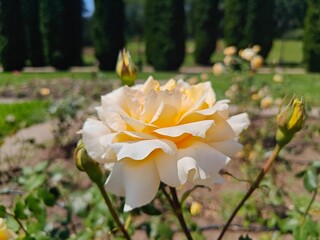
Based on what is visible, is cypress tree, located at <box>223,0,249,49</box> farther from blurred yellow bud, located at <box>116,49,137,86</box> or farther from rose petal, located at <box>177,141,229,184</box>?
rose petal, located at <box>177,141,229,184</box>

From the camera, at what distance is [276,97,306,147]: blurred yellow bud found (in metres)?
0.56

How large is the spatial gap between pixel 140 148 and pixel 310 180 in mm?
474

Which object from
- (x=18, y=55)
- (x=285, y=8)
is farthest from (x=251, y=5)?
(x=18, y=55)

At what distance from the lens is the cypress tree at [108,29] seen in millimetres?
13766

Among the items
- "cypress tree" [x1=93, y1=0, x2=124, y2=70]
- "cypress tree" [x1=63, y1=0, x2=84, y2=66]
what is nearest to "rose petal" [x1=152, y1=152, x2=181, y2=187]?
"cypress tree" [x1=93, y1=0, x2=124, y2=70]

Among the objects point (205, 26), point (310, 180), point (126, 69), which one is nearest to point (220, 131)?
point (126, 69)

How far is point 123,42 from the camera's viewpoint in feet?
47.0

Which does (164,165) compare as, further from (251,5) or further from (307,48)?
(251,5)

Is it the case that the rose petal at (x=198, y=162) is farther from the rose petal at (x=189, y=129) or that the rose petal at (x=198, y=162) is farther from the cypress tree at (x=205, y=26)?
the cypress tree at (x=205, y=26)

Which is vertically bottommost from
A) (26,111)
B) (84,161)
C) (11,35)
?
(11,35)

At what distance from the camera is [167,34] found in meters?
13.3

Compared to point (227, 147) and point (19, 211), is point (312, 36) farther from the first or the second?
point (227, 147)

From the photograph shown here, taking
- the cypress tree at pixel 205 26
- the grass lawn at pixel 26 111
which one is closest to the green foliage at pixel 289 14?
the cypress tree at pixel 205 26

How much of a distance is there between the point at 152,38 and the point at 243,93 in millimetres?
9820
